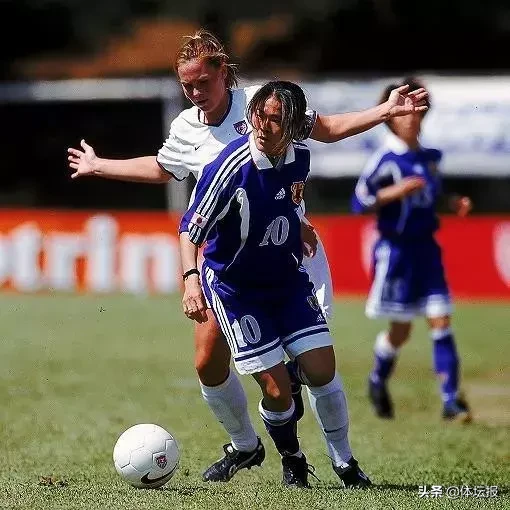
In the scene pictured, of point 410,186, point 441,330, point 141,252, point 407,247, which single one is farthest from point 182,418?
point 141,252

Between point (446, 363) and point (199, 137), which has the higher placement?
point (199, 137)

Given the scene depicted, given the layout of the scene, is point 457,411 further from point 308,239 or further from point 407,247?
point 308,239

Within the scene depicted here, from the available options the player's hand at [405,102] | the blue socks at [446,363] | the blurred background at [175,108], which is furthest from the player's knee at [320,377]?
the blurred background at [175,108]

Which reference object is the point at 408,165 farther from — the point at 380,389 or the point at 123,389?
the point at 123,389

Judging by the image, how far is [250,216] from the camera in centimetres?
594

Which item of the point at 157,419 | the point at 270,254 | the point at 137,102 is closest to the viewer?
the point at 270,254

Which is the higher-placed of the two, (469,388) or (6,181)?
(6,181)

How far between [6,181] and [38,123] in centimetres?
159

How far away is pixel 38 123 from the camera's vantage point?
23.1 m

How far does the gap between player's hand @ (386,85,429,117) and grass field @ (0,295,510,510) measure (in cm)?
176

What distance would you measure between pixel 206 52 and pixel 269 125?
1.69 feet

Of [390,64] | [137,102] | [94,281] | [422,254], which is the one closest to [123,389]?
[422,254]

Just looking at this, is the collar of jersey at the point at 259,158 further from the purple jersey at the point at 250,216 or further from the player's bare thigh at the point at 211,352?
the player's bare thigh at the point at 211,352

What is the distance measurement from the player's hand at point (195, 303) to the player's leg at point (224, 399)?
17.1 inches
